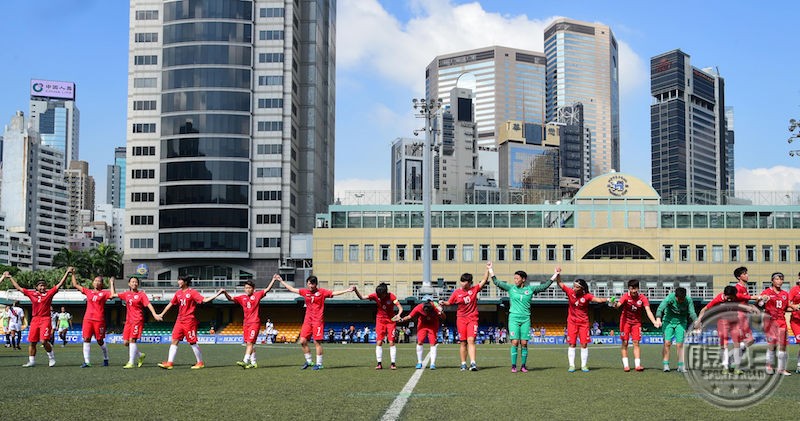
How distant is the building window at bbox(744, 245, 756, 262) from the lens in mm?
88250

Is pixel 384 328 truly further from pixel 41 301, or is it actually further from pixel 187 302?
pixel 41 301

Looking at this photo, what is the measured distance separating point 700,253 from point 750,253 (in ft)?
17.1

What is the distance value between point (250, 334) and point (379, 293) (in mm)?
3390

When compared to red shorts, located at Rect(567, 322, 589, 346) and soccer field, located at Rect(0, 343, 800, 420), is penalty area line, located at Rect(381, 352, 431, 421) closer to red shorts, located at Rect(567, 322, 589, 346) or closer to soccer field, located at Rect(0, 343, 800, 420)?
soccer field, located at Rect(0, 343, 800, 420)

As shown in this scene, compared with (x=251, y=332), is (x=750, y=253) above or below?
above

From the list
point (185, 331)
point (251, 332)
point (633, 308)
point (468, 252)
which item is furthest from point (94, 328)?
point (468, 252)

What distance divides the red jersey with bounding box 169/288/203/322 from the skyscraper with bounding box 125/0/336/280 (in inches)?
3538

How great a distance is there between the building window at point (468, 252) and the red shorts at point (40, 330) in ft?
229

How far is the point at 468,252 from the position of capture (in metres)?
90.3

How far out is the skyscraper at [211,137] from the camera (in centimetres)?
10962

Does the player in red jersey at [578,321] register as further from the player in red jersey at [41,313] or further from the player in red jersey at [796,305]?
the player in red jersey at [41,313]

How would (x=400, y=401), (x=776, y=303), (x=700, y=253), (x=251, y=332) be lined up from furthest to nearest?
(x=700, y=253), (x=251, y=332), (x=776, y=303), (x=400, y=401)

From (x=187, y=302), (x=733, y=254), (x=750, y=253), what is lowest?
(x=187, y=302)

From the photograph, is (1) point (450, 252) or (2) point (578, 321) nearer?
(2) point (578, 321)
